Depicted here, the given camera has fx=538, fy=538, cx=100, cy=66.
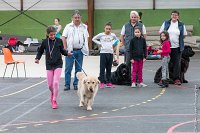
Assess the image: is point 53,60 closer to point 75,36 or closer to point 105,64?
point 75,36

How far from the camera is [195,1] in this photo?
2975cm

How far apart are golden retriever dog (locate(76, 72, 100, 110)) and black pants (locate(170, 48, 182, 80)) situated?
4002mm

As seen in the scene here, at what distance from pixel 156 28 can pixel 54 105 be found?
20.0 meters

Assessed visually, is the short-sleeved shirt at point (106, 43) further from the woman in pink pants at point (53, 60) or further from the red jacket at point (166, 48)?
the woman in pink pants at point (53, 60)

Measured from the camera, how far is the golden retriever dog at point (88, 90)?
32.0 feet

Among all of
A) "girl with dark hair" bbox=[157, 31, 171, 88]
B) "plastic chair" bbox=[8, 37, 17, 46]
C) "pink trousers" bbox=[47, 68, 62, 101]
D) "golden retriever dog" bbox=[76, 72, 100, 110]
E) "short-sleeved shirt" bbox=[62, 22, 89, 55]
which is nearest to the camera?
"golden retriever dog" bbox=[76, 72, 100, 110]

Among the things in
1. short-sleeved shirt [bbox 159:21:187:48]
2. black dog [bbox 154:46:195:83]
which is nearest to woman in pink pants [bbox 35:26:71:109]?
short-sleeved shirt [bbox 159:21:187:48]

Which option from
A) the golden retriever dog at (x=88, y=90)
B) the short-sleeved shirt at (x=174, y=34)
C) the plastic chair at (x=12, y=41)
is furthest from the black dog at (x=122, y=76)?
the plastic chair at (x=12, y=41)

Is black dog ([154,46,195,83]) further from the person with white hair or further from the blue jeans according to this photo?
the blue jeans

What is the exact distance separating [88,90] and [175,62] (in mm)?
4328

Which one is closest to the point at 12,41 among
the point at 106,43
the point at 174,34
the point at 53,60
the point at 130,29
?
the point at 130,29

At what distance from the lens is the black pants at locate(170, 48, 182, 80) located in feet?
44.3

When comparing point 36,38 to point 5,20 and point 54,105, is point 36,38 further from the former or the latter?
point 54,105

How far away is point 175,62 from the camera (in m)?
13.6
